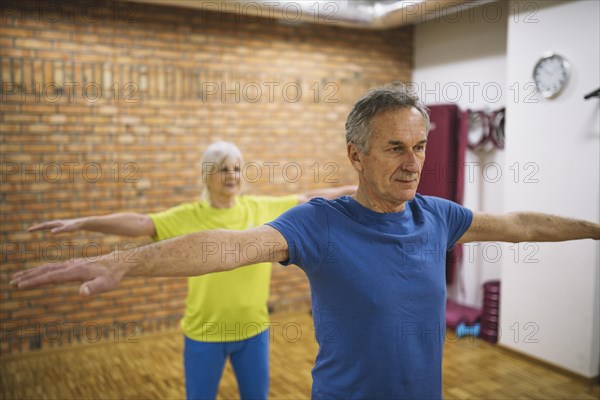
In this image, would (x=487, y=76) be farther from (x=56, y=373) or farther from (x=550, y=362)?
(x=56, y=373)

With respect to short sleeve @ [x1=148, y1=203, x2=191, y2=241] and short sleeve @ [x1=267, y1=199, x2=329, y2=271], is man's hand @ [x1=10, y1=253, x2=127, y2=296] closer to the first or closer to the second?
short sleeve @ [x1=267, y1=199, x2=329, y2=271]

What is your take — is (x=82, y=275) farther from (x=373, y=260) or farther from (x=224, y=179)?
(x=224, y=179)

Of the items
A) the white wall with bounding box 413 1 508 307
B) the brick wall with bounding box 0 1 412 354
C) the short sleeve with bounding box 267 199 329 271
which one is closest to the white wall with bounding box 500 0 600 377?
the white wall with bounding box 413 1 508 307

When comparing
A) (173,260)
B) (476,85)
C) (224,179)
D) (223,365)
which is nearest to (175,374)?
(223,365)

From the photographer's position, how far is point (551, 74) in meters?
3.66

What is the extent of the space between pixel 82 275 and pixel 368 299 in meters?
0.68

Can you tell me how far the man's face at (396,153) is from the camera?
1422 millimetres

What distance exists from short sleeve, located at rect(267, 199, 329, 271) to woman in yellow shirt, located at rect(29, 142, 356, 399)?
3.41 feet

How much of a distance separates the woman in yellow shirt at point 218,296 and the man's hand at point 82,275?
1205mm

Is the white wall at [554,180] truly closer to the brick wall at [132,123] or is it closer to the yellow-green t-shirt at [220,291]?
the brick wall at [132,123]

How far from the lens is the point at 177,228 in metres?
2.46

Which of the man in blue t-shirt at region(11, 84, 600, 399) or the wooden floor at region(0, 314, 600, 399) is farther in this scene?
the wooden floor at region(0, 314, 600, 399)

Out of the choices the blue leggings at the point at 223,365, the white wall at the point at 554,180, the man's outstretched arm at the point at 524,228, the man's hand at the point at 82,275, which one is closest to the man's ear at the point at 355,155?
the man's outstretched arm at the point at 524,228

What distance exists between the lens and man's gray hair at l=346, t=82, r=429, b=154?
144 centimetres
